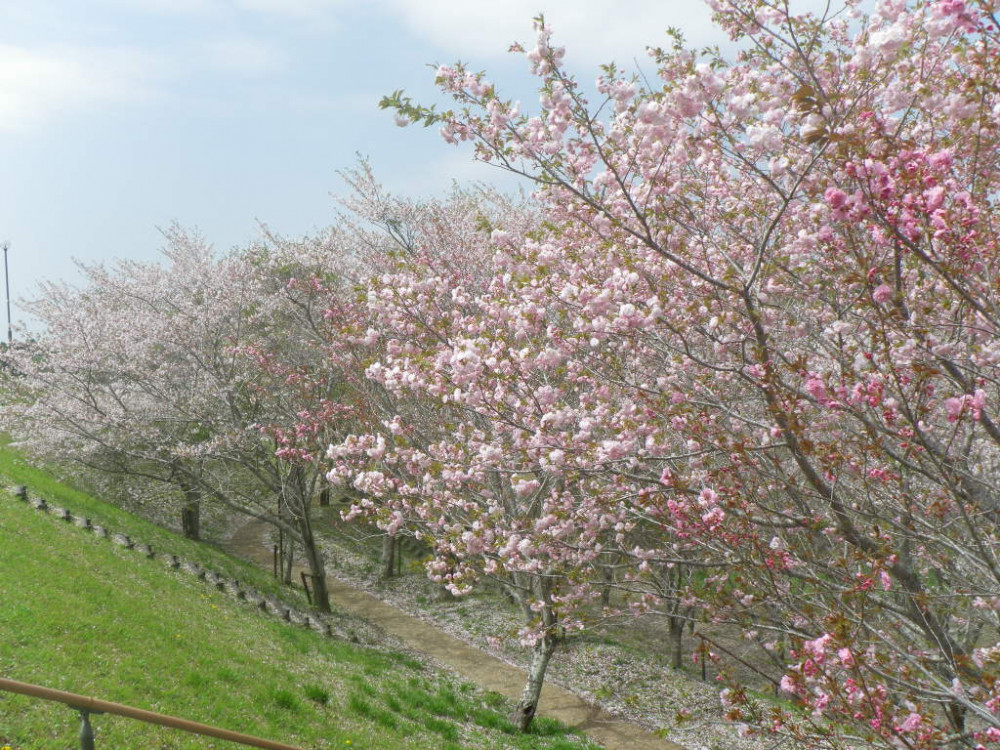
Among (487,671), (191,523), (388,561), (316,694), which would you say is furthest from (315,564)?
(316,694)

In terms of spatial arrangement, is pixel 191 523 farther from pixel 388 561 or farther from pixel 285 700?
pixel 285 700

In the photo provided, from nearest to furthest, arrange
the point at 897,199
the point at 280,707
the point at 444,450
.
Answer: the point at 897,199 → the point at 280,707 → the point at 444,450

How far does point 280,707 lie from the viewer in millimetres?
8094

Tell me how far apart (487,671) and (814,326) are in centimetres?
1108

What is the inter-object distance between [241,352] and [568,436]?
1161cm

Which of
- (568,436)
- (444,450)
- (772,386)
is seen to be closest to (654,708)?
(444,450)

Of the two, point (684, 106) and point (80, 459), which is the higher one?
point (684, 106)

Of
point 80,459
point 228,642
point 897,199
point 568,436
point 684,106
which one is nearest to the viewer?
point 897,199

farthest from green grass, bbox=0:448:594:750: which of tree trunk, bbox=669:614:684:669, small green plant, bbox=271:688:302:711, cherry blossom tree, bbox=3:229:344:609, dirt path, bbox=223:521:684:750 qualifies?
tree trunk, bbox=669:614:684:669

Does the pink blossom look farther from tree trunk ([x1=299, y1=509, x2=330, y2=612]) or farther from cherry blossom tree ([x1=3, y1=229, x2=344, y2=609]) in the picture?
tree trunk ([x1=299, y1=509, x2=330, y2=612])

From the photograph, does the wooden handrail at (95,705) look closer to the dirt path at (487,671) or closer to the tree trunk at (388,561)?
the dirt path at (487,671)

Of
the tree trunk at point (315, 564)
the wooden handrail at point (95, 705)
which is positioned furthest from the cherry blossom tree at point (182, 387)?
the wooden handrail at point (95, 705)

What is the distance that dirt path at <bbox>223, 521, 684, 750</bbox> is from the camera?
37.7 ft

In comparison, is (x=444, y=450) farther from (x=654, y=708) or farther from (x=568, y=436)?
(x=654, y=708)
